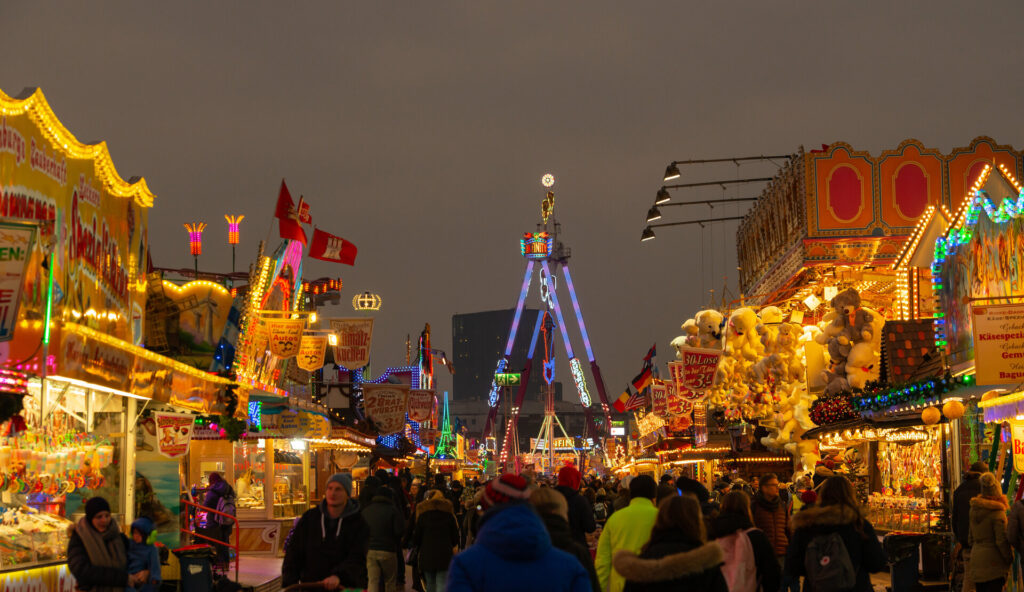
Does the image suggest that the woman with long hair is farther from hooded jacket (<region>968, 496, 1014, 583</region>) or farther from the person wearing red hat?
hooded jacket (<region>968, 496, 1014, 583</region>)

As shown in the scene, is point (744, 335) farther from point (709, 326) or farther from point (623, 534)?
point (623, 534)

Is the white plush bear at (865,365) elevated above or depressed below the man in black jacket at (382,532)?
above

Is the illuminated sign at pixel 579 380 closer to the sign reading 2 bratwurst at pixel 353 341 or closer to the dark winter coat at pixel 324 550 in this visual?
the sign reading 2 bratwurst at pixel 353 341

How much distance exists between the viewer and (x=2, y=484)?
39.4 feet

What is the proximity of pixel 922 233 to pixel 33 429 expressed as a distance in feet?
50.6

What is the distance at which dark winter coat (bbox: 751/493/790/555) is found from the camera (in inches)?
458

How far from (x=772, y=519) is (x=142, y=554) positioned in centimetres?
559

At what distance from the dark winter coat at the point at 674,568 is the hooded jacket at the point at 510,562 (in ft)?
4.83

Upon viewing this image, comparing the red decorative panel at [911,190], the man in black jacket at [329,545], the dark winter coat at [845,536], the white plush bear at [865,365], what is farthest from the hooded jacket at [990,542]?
the red decorative panel at [911,190]

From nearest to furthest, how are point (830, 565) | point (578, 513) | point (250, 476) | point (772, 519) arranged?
point (830, 565), point (578, 513), point (772, 519), point (250, 476)

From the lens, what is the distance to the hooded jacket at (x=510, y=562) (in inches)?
191

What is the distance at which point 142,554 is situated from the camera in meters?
10.1

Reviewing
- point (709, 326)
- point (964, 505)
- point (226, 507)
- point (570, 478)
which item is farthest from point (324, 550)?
point (709, 326)

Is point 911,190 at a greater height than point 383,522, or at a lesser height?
greater
